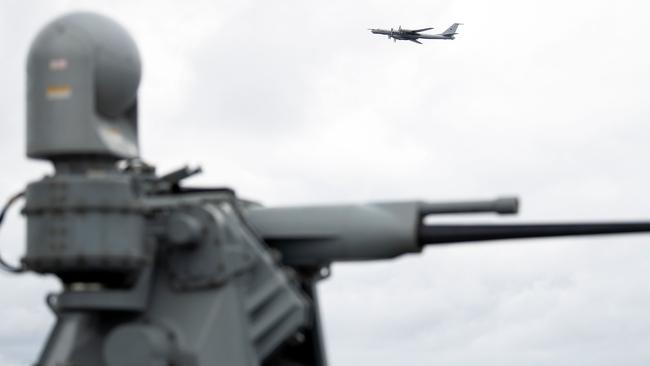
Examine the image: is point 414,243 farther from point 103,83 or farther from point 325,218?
point 103,83

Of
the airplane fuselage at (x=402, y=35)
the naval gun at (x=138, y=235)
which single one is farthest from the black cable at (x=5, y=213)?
the airplane fuselage at (x=402, y=35)

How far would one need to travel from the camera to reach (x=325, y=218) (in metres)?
16.1

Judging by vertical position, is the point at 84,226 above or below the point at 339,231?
above

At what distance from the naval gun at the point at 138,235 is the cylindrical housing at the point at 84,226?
0.01m

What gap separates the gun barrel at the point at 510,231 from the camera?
15805mm

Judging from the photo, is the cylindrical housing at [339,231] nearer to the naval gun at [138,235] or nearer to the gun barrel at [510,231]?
the naval gun at [138,235]

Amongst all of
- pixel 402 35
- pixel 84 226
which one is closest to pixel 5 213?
pixel 84 226

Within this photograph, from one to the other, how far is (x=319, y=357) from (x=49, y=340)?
3097 millimetres

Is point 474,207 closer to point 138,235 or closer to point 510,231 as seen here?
point 510,231

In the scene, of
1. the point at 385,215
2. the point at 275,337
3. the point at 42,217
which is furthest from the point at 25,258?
the point at 385,215

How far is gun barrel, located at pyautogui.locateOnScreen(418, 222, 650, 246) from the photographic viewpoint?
15.8m

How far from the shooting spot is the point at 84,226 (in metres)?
14.9

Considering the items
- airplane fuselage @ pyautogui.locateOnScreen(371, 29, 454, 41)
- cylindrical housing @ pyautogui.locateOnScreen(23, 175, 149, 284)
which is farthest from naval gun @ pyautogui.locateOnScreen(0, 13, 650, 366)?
airplane fuselage @ pyautogui.locateOnScreen(371, 29, 454, 41)

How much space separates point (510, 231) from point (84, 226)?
4.65 metres
